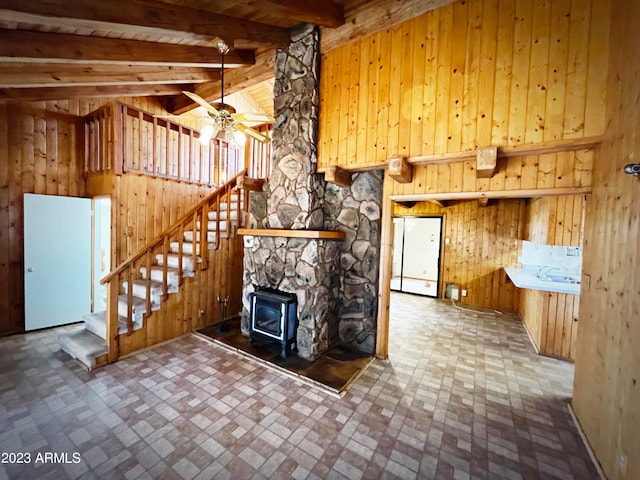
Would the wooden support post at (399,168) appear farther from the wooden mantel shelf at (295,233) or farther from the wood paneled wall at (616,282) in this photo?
the wood paneled wall at (616,282)

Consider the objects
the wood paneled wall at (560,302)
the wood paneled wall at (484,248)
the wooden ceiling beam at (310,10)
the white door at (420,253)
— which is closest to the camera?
the wooden ceiling beam at (310,10)

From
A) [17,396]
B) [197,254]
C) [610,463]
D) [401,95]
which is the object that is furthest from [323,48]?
[17,396]

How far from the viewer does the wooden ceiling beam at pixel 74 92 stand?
338cm

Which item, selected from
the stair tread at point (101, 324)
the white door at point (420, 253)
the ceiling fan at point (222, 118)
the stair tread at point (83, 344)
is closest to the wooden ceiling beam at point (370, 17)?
the ceiling fan at point (222, 118)

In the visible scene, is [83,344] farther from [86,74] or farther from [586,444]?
[586,444]

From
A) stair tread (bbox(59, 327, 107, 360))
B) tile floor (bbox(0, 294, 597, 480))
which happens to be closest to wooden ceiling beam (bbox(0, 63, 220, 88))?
stair tread (bbox(59, 327, 107, 360))

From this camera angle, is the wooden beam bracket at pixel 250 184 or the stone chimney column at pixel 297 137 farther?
the wooden beam bracket at pixel 250 184

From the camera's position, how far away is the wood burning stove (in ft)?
10.4

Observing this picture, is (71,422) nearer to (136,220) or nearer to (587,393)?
(136,220)

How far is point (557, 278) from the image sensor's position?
3.79 meters

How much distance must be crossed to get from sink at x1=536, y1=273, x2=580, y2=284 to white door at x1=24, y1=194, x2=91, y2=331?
7102mm

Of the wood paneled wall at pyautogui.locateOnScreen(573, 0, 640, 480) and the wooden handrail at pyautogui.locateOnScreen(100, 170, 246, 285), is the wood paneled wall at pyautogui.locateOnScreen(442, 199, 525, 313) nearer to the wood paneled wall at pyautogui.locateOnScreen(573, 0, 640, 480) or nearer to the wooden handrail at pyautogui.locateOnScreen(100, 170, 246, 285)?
the wood paneled wall at pyautogui.locateOnScreen(573, 0, 640, 480)

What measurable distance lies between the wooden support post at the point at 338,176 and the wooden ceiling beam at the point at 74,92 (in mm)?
2253

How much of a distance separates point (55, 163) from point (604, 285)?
6.95 meters
